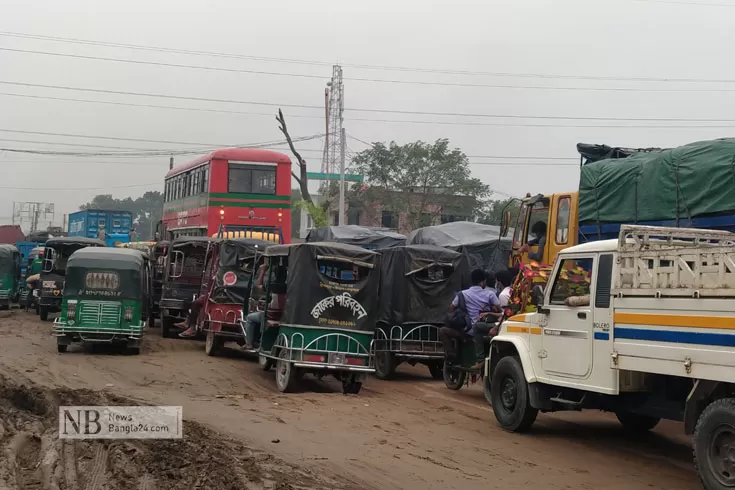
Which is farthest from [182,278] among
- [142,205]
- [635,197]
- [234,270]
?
[142,205]

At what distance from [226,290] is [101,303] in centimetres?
266

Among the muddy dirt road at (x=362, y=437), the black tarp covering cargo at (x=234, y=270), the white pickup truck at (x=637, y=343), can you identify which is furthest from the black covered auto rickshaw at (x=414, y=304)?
the white pickup truck at (x=637, y=343)

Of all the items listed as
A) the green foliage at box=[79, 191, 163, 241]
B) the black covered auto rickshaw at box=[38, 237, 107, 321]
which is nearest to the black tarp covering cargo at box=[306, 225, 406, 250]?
the black covered auto rickshaw at box=[38, 237, 107, 321]

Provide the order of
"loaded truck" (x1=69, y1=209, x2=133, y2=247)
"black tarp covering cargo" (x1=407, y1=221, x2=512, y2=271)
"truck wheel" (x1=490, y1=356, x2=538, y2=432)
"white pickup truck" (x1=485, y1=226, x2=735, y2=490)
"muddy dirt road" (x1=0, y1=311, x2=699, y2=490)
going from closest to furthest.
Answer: "white pickup truck" (x1=485, y1=226, x2=735, y2=490) → "muddy dirt road" (x1=0, y1=311, x2=699, y2=490) → "truck wheel" (x1=490, y1=356, x2=538, y2=432) → "black tarp covering cargo" (x1=407, y1=221, x2=512, y2=271) → "loaded truck" (x1=69, y1=209, x2=133, y2=247)

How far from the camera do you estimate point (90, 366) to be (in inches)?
585

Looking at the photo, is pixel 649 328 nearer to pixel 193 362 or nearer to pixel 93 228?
pixel 193 362

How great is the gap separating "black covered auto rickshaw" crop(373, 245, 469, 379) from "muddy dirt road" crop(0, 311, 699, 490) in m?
0.57

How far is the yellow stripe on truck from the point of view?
22.2ft

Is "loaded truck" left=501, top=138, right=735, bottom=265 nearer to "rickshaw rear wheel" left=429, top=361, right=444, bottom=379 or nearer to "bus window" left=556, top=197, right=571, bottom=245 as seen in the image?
"bus window" left=556, top=197, right=571, bottom=245

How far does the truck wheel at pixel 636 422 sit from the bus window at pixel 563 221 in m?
4.53

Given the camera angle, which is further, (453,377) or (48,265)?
(48,265)

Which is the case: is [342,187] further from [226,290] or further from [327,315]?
[327,315]

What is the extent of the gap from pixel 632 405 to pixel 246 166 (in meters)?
17.1

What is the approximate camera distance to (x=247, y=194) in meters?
23.6
